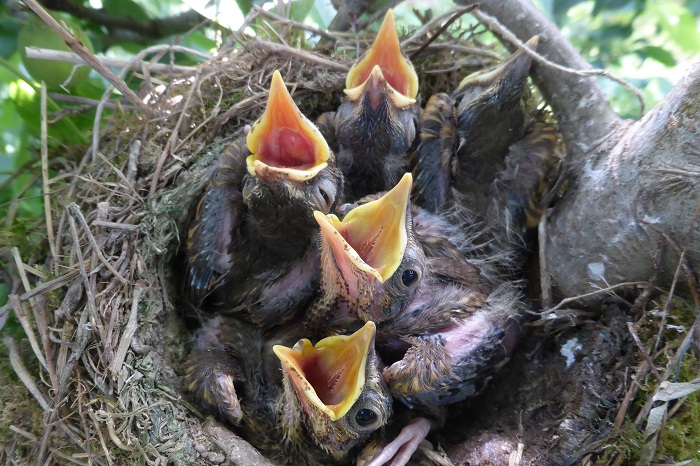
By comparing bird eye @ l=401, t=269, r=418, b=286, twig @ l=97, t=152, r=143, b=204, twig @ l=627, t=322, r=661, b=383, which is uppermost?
twig @ l=97, t=152, r=143, b=204

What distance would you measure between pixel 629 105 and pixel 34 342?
2.06 meters

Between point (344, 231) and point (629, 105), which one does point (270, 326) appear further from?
point (629, 105)

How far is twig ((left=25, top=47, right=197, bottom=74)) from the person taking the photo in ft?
3.59

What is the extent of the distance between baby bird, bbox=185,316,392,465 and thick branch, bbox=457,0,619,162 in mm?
673

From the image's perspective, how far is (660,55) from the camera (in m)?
1.53

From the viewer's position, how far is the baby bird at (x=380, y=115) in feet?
3.86

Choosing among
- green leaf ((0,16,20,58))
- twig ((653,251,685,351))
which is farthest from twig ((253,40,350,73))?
twig ((653,251,685,351))

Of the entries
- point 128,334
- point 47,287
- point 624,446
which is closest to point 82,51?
point 47,287

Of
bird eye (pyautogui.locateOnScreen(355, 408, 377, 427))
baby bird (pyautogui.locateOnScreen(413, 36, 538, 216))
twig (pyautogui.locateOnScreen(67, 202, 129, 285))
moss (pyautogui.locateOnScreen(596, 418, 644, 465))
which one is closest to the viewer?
moss (pyautogui.locateOnScreen(596, 418, 644, 465))

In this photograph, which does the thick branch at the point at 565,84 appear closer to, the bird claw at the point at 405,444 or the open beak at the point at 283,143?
the open beak at the point at 283,143

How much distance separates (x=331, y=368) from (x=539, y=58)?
81cm

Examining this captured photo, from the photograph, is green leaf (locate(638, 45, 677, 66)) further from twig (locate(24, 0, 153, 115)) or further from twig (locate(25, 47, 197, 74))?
twig (locate(24, 0, 153, 115))

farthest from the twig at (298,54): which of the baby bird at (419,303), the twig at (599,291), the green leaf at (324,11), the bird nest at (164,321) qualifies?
the twig at (599,291)

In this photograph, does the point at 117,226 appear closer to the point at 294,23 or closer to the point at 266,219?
the point at 266,219
